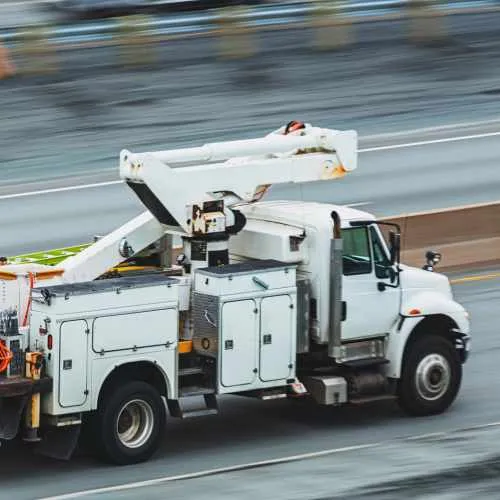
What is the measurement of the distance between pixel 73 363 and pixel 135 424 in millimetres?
984

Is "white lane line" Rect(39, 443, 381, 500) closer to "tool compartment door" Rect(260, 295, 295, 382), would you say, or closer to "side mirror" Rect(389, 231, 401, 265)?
"tool compartment door" Rect(260, 295, 295, 382)

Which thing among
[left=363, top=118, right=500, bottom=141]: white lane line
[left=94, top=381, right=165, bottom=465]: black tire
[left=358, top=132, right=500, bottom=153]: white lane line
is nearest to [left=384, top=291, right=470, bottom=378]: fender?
A: [left=94, top=381, right=165, bottom=465]: black tire

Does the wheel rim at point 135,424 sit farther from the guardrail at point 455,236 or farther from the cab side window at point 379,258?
the guardrail at point 455,236

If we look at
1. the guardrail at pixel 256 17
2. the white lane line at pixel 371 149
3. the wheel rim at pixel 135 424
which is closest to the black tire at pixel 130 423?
the wheel rim at pixel 135 424

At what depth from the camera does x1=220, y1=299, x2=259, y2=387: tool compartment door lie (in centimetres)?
1541

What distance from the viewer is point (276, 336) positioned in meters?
15.8

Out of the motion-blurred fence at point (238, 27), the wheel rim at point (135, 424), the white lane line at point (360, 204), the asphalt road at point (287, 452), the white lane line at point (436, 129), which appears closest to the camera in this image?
the asphalt road at point (287, 452)

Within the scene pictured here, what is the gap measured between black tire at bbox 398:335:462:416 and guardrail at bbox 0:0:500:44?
77.8 ft

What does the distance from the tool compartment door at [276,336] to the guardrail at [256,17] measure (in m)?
24.5

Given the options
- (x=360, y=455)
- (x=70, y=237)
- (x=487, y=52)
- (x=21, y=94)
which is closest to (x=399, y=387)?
(x=360, y=455)

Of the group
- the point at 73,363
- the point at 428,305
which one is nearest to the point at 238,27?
the point at 428,305

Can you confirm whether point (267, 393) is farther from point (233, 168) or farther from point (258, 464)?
point (233, 168)

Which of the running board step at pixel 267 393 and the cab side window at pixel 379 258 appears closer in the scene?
the running board step at pixel 267 393

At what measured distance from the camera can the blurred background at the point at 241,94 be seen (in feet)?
98.4
